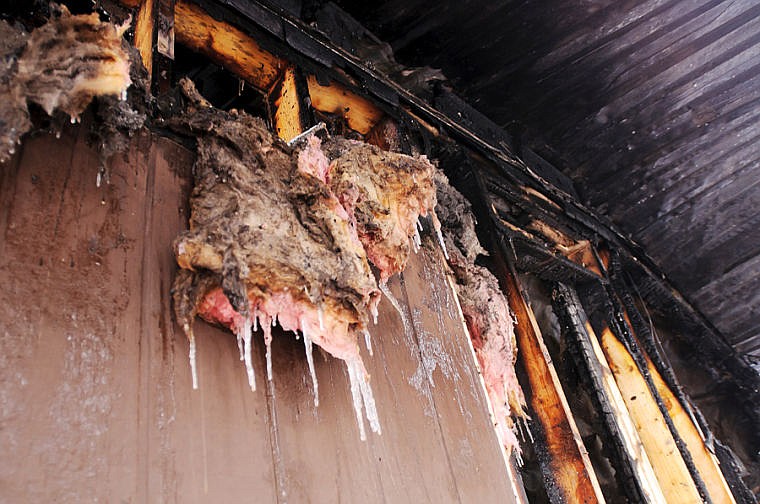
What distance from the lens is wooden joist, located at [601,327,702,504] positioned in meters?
3.73

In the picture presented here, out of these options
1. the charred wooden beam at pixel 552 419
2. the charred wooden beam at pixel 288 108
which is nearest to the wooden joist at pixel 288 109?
the charred wooden beam at pixel 288 108

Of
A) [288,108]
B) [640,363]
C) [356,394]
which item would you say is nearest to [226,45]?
[288,108]

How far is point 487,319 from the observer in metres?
3.06

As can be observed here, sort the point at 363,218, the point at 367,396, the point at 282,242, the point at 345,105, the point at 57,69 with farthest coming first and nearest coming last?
the point at 345,105 < the point at 363,218 < the point at 367,396 < the point at 282,242 < the point at 57,69

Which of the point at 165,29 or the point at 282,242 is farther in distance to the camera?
the point at 165,29

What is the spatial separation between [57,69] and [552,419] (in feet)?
9.44

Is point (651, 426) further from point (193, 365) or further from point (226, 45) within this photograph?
point (226, 45)

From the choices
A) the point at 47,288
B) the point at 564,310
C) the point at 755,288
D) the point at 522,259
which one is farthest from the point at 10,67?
the point at 755,288

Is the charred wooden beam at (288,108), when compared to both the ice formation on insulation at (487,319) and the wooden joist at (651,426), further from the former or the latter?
the wooden joist at (651,426)

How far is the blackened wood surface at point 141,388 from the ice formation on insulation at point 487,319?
0.71 m

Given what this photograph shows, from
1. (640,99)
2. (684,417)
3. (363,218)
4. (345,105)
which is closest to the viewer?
(363,218)

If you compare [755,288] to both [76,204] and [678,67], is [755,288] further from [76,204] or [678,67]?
[76,204]

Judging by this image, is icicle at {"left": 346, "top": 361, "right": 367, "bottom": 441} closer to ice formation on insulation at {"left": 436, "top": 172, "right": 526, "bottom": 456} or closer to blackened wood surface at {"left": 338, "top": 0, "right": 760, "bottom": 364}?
ice formation on insulation at {"left": 436, "top": 172, "right": 526, "bottom": 456}

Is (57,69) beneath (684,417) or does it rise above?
above
